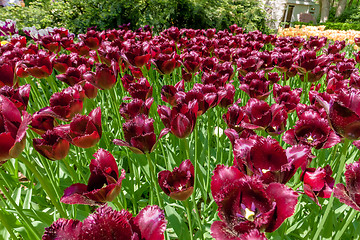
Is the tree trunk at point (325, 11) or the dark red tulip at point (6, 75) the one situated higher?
the tree trunk at point (325, 11)

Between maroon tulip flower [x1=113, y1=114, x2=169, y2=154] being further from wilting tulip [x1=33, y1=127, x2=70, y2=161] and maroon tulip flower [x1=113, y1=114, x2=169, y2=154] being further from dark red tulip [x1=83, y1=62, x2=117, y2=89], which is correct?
dark red tulip [x1=83, y1=62, x2=117, y2=89]

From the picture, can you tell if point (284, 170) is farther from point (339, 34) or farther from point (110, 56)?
point (339, 34)

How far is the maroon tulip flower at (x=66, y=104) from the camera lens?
1.34 metres

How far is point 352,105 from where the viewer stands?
89 centimetres

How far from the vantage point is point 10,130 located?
88cm

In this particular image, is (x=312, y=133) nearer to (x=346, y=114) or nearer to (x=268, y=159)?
(x=346, y=114)

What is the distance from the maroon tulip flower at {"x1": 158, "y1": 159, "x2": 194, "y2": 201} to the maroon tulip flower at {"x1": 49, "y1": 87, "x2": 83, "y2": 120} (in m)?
0.66

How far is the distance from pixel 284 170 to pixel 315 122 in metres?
0.45

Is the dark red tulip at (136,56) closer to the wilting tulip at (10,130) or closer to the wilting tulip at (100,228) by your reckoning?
the wilting tulip at (10,130)

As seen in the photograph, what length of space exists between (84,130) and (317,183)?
0.89 metres

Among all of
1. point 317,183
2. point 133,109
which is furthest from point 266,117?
point 133,109

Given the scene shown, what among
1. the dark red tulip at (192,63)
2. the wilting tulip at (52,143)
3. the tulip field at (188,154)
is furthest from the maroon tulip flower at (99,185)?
the dark red tulip at (192,63)

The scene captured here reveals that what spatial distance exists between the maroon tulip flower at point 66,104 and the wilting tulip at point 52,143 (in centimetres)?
23

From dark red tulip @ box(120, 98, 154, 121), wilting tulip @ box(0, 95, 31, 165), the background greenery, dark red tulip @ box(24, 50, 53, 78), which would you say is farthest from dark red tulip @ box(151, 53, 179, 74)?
the background greenery
